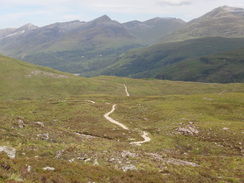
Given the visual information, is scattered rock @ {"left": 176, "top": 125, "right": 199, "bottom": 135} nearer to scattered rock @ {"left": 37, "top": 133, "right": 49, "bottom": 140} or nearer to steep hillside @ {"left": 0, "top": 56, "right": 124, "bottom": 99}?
scattered rock @ {"left": 37, "top": 133, "right": 49, "bottom": 140}

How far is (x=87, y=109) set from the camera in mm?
78750

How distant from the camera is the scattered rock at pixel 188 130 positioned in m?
49.4

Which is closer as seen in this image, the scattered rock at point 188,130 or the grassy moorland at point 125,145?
the grassy moorland at point 125,145

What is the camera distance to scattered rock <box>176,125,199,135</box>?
1945 inches

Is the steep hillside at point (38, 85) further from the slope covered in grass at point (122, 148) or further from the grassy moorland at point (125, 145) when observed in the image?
the slope covered in grass at point (122, 148)

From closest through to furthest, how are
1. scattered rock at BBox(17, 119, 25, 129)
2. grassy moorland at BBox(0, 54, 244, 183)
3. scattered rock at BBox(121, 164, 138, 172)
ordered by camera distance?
grassy moorland at BBox(0, 54, 244, 183) < scattered rock at BBox(121, 164, 138, 172) < scattered rock at BBox(17, 119, 25, 129)

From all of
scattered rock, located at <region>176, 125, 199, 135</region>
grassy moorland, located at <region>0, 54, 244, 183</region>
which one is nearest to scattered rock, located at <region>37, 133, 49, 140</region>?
grassy moorland, located at <region>0, 54, 244, 183</region>

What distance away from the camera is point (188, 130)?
166 ft

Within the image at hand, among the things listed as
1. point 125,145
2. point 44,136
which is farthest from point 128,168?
point 44,136

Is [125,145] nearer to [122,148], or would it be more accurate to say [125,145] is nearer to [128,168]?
[122,148]

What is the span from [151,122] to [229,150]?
92.3 feet

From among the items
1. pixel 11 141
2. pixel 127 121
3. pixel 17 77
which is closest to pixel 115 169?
pixel 11 141

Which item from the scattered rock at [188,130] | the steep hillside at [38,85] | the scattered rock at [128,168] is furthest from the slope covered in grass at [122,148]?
the steep hillside at [38,85]

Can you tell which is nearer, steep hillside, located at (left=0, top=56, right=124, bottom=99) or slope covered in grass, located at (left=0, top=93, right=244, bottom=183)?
slope covered in grass, located at (left=0, top=93, right=244, bottom=183)
